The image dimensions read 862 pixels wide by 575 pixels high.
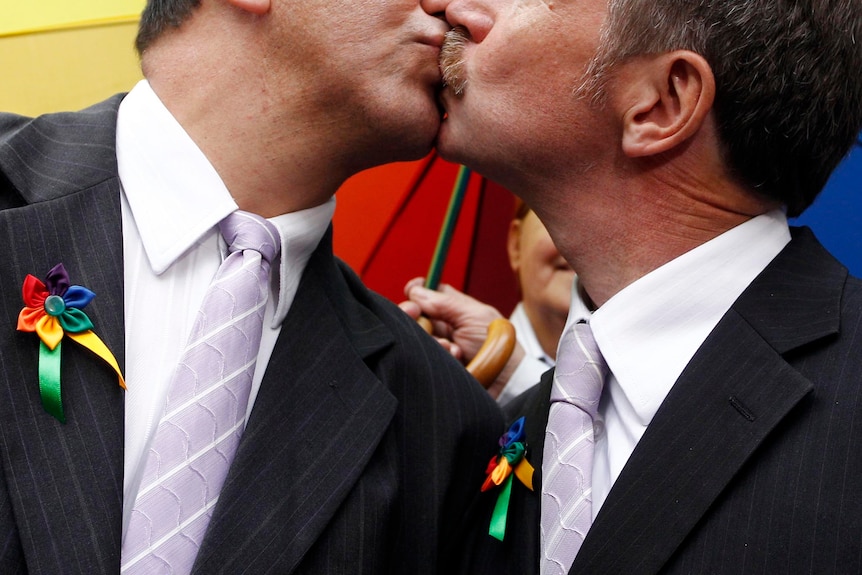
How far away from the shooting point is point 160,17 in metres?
2.17

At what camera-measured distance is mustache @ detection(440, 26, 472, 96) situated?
216cm

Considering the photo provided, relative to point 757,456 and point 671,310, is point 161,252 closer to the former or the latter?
point 671,310

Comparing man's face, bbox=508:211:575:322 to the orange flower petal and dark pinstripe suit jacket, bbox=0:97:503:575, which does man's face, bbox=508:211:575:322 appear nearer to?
dark pinstripe suit jacket, bbox=0:97:503:575

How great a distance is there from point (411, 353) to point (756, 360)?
845 millimetres

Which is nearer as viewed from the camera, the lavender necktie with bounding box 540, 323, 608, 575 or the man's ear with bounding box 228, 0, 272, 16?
the lavender necktie with bounding box 540, 323, 608, 575

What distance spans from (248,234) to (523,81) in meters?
0.69

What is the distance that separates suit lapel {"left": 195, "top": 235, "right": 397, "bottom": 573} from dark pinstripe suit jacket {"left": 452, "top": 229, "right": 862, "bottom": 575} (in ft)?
1.71

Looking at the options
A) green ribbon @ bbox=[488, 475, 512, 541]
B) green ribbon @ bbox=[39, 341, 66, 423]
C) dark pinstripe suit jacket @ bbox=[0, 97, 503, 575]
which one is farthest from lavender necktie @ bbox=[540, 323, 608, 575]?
green ribbon @ bbox=[39, 341, 66, 423]

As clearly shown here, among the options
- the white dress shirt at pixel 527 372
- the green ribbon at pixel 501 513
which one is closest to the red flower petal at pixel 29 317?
the green ribbon at pixel 501 513

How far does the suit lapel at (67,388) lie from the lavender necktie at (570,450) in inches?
31.0

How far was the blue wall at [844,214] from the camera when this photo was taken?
102 inches

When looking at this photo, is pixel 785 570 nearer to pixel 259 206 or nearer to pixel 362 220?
pixel 259 206

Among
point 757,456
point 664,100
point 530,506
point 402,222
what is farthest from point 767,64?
point 402,222

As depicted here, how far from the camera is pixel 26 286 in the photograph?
1.65 metres
